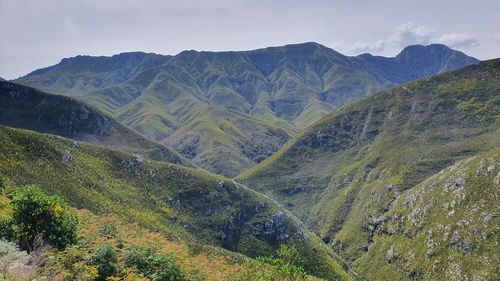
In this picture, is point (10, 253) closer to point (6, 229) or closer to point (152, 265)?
point (6, 229)

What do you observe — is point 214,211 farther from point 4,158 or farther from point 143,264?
point 143,264

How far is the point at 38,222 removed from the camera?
45.4 meters

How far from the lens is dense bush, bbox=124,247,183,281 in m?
41.0

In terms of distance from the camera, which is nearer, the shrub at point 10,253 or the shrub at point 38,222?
the shrub at point 10,253

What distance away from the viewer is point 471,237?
18900 cm

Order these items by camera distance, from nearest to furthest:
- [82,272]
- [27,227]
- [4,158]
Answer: [82,272] → [27,227] → [4,158]

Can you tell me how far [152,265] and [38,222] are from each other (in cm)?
1374

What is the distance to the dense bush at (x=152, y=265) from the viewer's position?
41.0 meters

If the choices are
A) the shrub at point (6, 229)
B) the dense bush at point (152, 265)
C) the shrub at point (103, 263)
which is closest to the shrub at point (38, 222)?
the shrub at point (6, 229)

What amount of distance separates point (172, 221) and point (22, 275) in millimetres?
144503

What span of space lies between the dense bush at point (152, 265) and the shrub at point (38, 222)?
8.66 m

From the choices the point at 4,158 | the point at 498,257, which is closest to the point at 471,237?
the point at 498,257

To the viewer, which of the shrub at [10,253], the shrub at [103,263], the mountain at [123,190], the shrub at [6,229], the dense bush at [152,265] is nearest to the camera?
the shrub at [10,253]

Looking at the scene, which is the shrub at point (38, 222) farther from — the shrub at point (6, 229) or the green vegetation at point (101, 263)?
the green vegetation at point (101, 263)
